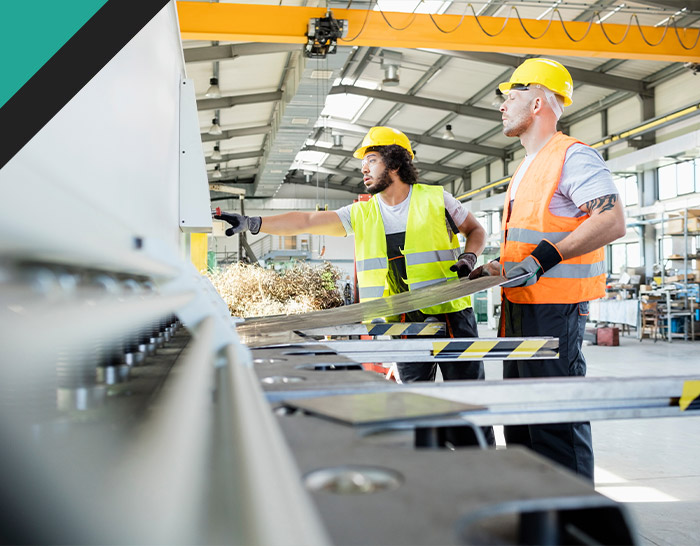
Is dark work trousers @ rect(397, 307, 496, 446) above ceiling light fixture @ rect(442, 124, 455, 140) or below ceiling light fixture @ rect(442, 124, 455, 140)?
below

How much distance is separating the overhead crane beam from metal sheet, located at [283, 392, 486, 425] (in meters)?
7.22

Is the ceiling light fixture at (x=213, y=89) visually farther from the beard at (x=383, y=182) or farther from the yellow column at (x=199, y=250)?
the beard at (x=383, y=182)

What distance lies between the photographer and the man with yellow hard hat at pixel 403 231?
279 cm

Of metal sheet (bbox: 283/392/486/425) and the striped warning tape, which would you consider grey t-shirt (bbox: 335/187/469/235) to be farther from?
metal sheet (bbox: 283/392/486/425)

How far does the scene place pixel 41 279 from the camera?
1.85ft

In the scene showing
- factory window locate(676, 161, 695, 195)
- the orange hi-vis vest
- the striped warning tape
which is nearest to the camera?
the striped warning tape

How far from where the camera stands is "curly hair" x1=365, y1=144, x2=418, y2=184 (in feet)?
10.4

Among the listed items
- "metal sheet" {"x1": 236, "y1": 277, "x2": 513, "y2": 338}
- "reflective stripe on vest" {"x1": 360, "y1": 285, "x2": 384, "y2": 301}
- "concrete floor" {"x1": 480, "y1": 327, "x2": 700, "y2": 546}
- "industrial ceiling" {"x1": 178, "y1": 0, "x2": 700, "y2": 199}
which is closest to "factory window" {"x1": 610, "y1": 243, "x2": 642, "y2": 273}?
"industrial ceiling" {"x1": 178, "y1": 0, "x2": 700, "y2": 199}

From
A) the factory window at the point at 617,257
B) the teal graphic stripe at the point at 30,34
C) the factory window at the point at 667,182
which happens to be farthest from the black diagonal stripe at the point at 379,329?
the factory window at the point at 617,257

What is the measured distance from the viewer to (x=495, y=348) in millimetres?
1592

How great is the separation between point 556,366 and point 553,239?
0.51 metres

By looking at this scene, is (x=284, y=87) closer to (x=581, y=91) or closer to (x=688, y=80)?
(x=581, y=91)

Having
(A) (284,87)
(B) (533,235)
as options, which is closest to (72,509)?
(B) (533,235)

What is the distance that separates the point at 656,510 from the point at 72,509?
2.61 m
